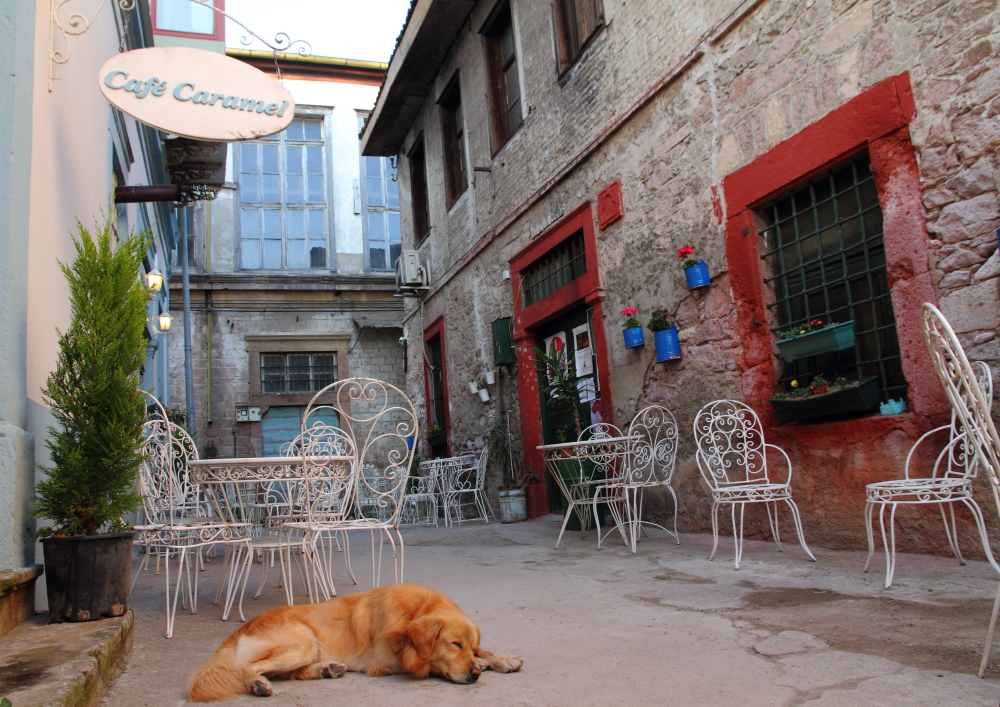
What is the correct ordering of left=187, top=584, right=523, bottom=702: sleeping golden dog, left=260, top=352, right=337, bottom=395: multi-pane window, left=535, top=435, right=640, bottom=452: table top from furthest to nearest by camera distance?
left=260, top=352, right=337, bottom=395: multi-pane window < left=535, top=435, right=640, bottom=452: table top < left=187, top=584, right=523, bottom=702: sleeping golden dog

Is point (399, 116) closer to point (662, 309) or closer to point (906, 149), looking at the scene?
point (662, 309)

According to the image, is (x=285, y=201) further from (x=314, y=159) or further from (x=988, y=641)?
(x=988, y=641)

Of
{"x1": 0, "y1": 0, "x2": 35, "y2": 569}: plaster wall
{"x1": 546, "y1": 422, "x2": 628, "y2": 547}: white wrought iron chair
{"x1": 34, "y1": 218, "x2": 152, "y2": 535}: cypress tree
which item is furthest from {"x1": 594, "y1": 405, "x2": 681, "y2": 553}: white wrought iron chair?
{"x1": 0, "y1": 0, "x2": 35, "y2": 569}: plaster wall

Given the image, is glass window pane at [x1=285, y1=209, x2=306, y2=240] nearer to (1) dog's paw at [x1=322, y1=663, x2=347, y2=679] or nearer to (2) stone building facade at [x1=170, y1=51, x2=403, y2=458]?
(2) stone building facade at [x1=170, y1=51, x2=403, y2=458]

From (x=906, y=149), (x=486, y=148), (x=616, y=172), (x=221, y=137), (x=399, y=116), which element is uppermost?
(x=399, y=116)

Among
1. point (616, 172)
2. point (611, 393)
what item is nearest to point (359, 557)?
point (611, 393)

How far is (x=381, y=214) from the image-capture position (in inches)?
661

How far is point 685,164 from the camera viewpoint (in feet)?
17.5

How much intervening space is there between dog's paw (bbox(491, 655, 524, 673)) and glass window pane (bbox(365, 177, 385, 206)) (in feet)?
50.8

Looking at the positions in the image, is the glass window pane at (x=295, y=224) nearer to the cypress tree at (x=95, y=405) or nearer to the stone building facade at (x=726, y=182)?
the stone building facade at (x=726, y=182)

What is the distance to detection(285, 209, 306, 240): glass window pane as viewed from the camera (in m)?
16.1

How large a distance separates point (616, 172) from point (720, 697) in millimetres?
4990

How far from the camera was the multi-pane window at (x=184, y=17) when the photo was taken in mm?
7465

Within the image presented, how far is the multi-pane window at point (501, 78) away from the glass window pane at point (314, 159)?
861 cm
